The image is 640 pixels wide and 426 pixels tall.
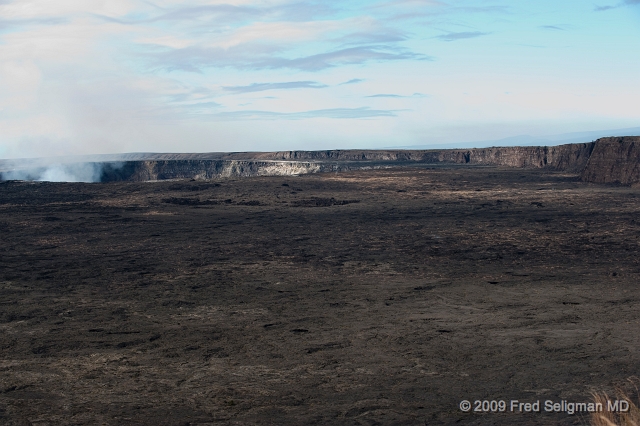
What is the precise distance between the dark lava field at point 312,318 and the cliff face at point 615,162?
1521 cm

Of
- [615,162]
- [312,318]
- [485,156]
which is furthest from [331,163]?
[312,318]

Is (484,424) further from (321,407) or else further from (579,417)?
(321,407)

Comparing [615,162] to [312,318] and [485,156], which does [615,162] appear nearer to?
[312,318]

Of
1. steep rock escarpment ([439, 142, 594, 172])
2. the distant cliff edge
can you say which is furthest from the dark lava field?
steep rock escarpment ([439, 142, 594, 172])

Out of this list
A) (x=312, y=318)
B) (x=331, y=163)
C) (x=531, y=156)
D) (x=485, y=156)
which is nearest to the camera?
(x=312, y=318)

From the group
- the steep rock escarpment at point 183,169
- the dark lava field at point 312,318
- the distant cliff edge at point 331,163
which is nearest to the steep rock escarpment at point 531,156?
the distant cliff edge at point 331,163

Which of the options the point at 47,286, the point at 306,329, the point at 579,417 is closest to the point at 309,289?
the point at 306,329

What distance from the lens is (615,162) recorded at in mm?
34531

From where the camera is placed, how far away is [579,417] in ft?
17.5

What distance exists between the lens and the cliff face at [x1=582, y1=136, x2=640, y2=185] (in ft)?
108

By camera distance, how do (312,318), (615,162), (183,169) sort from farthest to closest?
1. (183,169)
2. (615,162)
3. (312,318)

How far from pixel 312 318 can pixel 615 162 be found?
30.1m

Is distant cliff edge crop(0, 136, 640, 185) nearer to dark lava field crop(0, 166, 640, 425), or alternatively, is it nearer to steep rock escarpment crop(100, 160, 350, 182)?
steep rock escarpment crop(100, 160, 350, 182)

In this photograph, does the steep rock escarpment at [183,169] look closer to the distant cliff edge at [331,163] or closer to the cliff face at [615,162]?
the distant cliff edge at [331,163]
